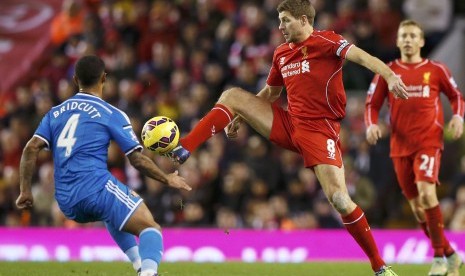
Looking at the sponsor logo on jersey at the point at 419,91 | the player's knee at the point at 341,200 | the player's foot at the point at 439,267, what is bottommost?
the player's foot at the point at 439,267

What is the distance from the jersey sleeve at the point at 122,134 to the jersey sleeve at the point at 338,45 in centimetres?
200

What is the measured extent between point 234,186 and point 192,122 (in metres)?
1.38

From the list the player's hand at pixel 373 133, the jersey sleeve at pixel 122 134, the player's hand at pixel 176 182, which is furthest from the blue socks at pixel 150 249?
the player's hand at pixel 373 133

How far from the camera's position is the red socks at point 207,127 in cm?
838

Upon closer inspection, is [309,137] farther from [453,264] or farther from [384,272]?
[453,264]

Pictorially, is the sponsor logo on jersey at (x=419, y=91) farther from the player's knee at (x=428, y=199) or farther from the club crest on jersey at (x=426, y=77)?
the player's knee at (x=428, y=199)

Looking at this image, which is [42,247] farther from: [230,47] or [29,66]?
[29,66]

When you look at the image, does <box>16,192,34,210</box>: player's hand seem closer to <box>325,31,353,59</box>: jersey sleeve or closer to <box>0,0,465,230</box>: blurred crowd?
<box>325,31,353,59</box>: jersey sleeve

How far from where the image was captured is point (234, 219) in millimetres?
14438

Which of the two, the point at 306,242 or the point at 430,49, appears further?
A: the point at 430,49

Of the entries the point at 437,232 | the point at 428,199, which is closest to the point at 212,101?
the point at 428,199

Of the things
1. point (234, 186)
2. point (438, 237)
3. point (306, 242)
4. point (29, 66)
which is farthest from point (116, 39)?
point (438, 237)

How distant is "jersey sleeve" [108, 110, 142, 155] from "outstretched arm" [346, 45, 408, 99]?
1.98m

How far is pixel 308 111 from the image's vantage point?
8.78m
